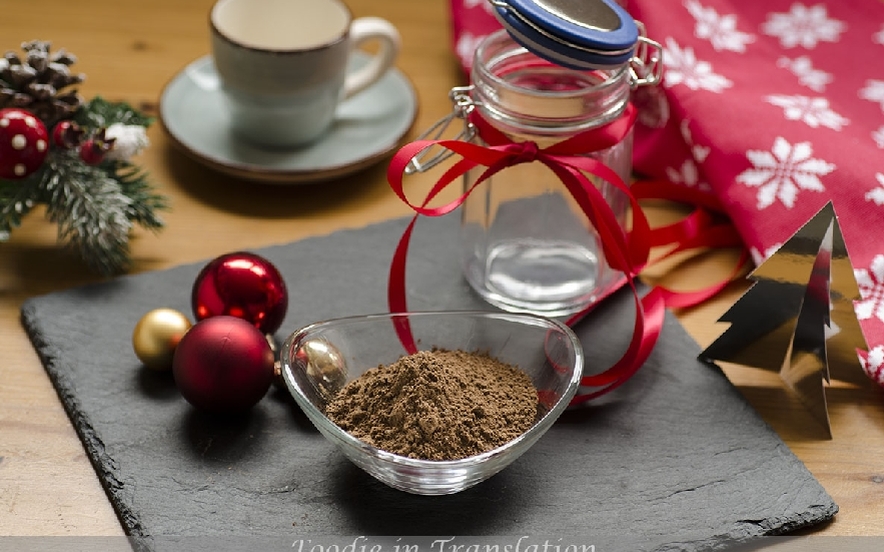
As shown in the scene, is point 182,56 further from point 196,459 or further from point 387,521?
point 387,521

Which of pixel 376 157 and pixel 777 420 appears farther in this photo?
pixel 376 157

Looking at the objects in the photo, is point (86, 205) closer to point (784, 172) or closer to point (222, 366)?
point (222, 366)

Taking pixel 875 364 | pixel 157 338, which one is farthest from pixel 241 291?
pixel 875 364

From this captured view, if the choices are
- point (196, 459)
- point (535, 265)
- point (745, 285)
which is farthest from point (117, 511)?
point (745, 285)

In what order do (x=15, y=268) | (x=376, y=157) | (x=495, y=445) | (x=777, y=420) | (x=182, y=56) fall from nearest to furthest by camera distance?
1. (x=495, y=445)
2. (x=777, y=420)
3. (x=15, y=268)
4. (x=376, y=157)
5. (x=182, y=56)

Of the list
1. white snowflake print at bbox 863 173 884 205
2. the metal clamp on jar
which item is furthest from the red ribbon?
white snowflake print at bbox 863 173 884 205

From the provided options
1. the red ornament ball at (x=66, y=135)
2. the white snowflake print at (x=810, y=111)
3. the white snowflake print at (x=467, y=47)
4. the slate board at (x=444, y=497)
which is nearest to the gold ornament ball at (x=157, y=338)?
the slate board at (x=444, y=497)

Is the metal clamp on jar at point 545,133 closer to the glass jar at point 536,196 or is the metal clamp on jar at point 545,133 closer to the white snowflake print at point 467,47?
the glass jar at point 536,196
